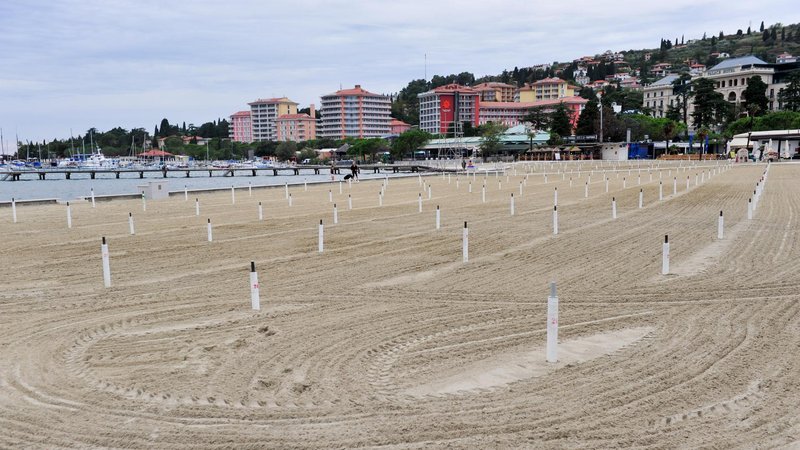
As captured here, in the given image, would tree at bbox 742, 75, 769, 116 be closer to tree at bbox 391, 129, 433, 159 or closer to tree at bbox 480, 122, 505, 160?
tree at bbox 480, 122, 505, 160

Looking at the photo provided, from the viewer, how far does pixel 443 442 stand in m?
6.15

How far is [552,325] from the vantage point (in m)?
8.21

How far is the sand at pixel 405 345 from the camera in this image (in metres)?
6.50

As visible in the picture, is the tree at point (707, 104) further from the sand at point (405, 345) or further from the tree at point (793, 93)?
the sand at point (405, 345)

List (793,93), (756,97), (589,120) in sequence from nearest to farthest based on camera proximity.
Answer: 1. (589,120)
2. (793,93)
3. (756,97)

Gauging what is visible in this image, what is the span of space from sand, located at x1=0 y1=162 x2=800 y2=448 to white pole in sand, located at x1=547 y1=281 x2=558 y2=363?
0.15m

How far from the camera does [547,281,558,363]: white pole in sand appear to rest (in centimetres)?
816

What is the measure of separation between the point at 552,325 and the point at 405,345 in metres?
2.08

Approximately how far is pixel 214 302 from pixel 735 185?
132 ft

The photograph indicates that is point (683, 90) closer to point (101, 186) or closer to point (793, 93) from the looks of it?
point (793, 93)

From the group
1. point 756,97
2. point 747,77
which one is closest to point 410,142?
point 756,97

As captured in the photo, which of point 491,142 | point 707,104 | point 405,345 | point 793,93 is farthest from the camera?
point 707,104

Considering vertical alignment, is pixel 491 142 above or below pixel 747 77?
below

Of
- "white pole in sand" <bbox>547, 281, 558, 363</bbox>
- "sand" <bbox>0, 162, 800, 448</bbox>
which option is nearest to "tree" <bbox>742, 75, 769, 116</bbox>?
"sand" <bbox>0, 162, 800, 448</bbox>
